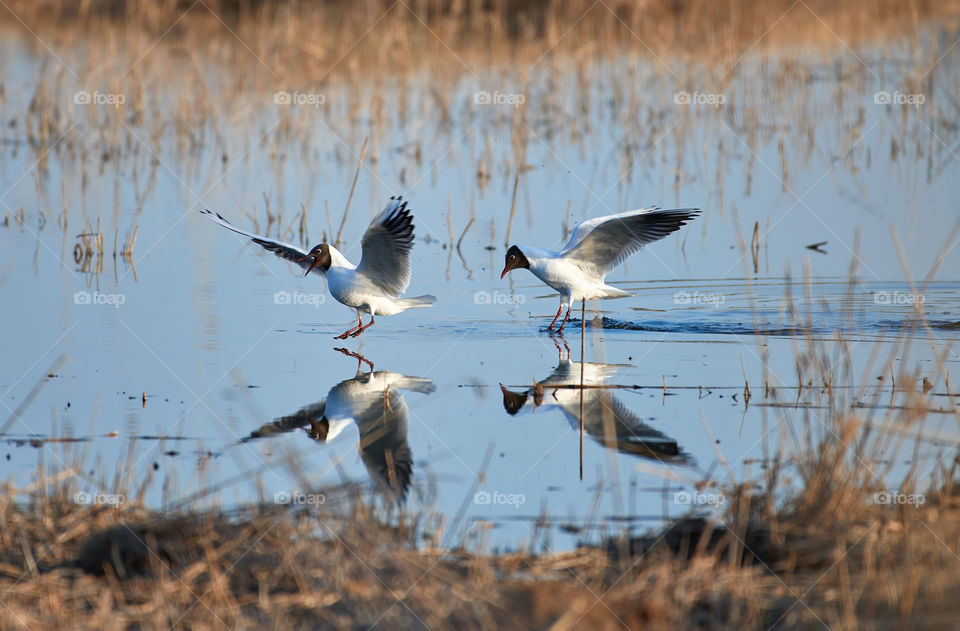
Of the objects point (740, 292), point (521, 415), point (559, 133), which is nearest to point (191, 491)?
point (521, 415)

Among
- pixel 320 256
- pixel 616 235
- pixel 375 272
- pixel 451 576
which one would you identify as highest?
pixel 616 235

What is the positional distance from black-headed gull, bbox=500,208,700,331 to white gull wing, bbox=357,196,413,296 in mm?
736

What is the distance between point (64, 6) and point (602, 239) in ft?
62.9

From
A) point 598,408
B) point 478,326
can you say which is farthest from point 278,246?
point 598,408

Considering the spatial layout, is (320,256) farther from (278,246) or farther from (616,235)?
(616,235)

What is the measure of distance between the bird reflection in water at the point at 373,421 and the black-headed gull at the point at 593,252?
4.81 ft

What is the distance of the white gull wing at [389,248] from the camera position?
292 inches

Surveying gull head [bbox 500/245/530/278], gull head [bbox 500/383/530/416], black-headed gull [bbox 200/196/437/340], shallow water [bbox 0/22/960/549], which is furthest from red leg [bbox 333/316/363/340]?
gull head [bbox 500/383/530/416]

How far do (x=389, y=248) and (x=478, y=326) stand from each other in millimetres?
953

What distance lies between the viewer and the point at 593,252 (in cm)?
820

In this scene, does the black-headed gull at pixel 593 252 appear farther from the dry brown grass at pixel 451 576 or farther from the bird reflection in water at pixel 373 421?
the dry brown grass at pixel 451 576

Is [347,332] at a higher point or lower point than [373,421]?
higher

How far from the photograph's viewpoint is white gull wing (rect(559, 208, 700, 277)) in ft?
25.6

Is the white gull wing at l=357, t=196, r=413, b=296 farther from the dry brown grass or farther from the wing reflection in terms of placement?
the dry brown grass
